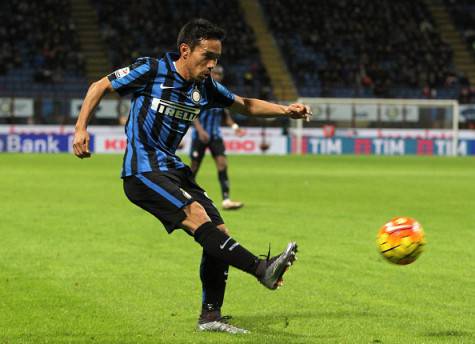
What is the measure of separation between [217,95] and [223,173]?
9752mm

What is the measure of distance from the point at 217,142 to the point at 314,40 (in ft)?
105

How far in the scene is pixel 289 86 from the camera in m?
48.0

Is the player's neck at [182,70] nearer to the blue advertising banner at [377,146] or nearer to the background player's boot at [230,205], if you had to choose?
the background player's boot at [230,205]

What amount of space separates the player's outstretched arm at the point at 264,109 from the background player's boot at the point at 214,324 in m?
1.53

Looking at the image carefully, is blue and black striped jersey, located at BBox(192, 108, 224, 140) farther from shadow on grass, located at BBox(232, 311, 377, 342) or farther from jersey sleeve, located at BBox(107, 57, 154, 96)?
jersey sleeve, located at BBox(107, 57, 154, 96)

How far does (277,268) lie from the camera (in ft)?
19.2

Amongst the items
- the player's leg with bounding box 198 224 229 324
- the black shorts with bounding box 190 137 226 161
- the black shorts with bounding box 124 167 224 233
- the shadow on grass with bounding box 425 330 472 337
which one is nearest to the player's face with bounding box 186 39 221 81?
the black shorts with bounding box 124 167 224 233

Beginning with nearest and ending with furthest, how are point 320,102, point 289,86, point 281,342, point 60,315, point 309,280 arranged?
1. point 281,342
2. point 60,315
3. point 309,280
4. point 320,102
5. point 289,86

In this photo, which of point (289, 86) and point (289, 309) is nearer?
point (289, 309)

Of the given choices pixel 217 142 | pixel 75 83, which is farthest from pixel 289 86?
pixel 217 142

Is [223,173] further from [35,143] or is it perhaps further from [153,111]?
[35,143]

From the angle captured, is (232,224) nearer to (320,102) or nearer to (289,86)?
(320,102)

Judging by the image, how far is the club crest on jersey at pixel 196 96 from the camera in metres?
6.67

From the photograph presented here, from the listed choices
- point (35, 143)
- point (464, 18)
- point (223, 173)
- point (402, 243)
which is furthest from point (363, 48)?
point (402, 243)
